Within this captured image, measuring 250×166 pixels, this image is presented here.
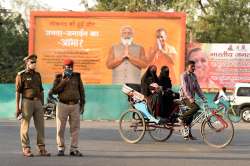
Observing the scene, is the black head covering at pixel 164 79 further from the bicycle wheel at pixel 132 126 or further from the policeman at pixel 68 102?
the policeman at pixel 68 102

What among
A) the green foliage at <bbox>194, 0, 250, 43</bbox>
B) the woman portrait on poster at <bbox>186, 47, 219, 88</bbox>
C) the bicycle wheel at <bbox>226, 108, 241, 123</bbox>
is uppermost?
the green foliage at <bbox>194, 0, 250, 43</bbox>

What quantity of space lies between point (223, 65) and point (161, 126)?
23.7 metres

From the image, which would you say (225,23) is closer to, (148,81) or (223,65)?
(223,65)

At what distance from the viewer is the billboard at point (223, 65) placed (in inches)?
1547

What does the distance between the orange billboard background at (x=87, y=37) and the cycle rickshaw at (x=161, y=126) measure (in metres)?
20.1

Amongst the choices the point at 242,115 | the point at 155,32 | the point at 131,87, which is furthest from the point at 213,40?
the point at 131,87

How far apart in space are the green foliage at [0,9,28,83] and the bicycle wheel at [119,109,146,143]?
111 ft

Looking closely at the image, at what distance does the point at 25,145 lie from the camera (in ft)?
42.7

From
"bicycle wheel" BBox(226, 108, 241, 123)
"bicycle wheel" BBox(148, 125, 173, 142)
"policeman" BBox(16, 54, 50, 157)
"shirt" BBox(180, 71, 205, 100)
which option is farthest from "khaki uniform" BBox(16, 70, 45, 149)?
"bicycle wheel" BBox(226, 108, 241, 123)

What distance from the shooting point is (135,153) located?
550 inches

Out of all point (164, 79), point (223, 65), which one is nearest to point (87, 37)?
point (223, 65)

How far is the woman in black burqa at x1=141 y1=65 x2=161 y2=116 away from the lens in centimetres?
1619

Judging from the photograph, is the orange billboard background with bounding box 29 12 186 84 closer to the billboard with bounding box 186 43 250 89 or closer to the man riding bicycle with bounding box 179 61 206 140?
the billboard with bounding box 186 43 250 89

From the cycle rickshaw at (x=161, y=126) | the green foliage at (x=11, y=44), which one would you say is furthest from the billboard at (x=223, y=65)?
the cycle rickshaw at (x=161, y=126)
